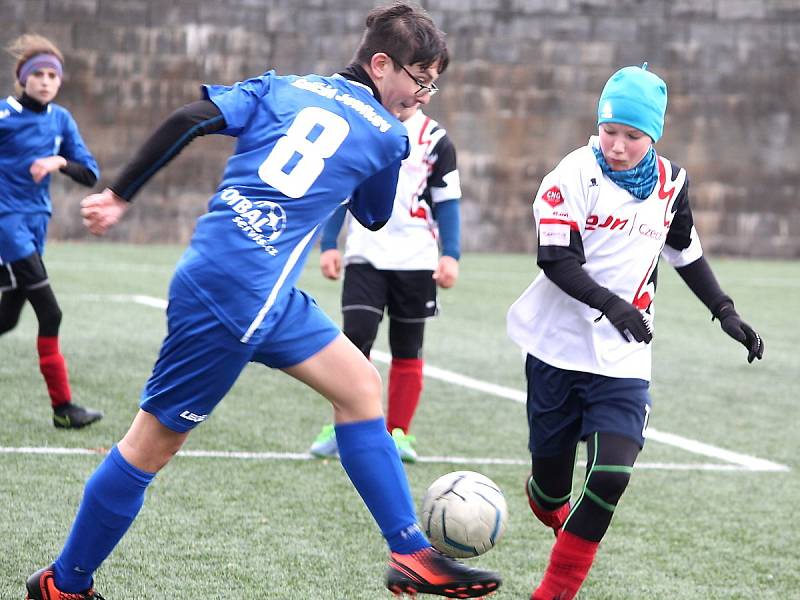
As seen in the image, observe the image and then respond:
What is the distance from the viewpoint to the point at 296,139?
11.4 ft

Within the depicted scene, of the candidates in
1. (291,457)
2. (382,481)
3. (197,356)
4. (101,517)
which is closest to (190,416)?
(197,356)

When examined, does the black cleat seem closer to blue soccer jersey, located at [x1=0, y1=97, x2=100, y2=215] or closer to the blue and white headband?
blue soccer jersey, located at [x1=0, y1=97, x2=100, y2=215]

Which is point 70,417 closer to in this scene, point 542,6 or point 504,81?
point 504,81

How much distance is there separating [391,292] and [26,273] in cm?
182

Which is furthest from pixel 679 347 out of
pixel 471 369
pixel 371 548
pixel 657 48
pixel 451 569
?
pixel 657 48

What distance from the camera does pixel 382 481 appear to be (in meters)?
3.60

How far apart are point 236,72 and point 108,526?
15670 mm

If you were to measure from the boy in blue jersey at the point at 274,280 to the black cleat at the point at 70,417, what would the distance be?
271 cm

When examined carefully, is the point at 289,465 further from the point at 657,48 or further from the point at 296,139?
the point at 657,48

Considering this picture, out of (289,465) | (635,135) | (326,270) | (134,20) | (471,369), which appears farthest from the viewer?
(134,20)

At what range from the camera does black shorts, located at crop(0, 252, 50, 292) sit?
6465 millimetres

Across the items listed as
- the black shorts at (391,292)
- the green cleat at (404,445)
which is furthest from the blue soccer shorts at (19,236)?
the green cleat at (404,445)

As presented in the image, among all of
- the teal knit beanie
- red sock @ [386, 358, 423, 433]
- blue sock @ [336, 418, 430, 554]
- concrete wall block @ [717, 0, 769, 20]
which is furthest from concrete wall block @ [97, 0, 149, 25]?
blue sock @ [336, 418, 430, 554]

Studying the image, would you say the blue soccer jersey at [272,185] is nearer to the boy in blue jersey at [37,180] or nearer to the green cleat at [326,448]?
the green cleat at [326,448]
